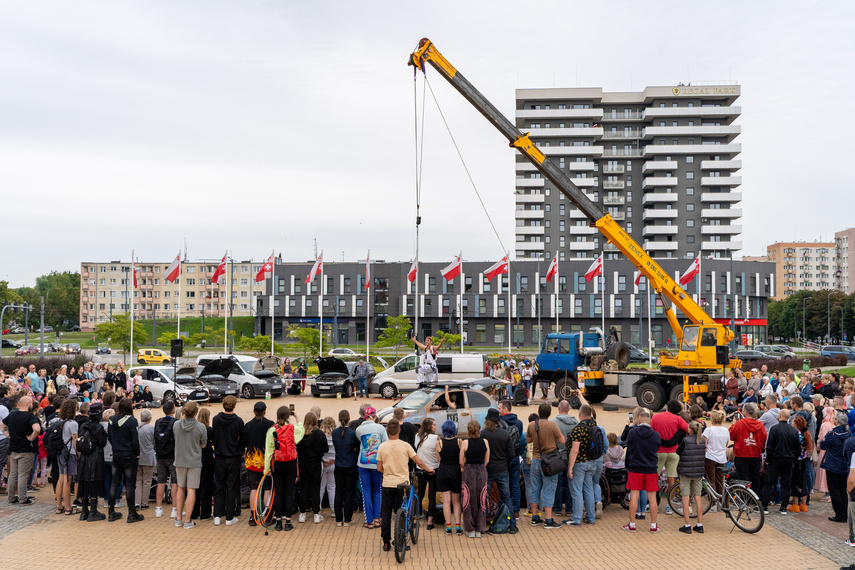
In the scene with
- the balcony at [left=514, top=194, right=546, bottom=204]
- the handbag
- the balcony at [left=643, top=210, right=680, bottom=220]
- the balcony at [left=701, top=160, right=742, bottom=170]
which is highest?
the balcony at [left=701, top=160, right=742, bottom=170]

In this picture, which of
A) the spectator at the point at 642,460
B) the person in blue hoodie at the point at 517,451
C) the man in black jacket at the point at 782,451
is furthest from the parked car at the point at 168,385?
the man in black jacket at the point at 782,451

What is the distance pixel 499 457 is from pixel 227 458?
13.5 feet

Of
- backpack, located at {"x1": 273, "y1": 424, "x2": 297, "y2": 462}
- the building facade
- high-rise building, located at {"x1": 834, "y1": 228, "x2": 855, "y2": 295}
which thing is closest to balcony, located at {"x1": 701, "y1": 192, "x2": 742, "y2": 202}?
the building facade

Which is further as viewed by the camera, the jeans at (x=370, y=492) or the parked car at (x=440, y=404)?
the parked car at (x=440, y=404)

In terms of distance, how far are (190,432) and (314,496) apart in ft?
Result: 7.09

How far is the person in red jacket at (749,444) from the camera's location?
1074cm

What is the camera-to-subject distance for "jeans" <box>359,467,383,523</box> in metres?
9.93

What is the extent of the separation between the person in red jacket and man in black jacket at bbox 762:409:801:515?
0.48ft

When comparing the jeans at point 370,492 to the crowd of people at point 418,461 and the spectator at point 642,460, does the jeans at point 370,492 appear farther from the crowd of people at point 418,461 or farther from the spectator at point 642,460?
the spectator at point 642,460

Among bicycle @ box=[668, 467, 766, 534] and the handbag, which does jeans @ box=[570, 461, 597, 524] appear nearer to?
the handbag

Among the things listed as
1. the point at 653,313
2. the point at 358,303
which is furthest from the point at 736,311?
the point at 358,303

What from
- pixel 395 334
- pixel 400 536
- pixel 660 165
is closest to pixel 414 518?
pixel 400 536

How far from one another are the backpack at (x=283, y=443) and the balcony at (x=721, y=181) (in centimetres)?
8921

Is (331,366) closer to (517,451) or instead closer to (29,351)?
(517,451)
